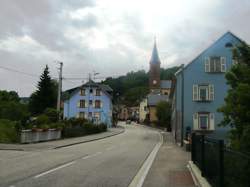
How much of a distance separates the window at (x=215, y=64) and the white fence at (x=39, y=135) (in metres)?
16.2

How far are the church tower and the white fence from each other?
10780 cm

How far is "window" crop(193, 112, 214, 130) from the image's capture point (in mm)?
37875

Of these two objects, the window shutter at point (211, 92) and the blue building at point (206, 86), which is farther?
the window shutter at point (211, 92)

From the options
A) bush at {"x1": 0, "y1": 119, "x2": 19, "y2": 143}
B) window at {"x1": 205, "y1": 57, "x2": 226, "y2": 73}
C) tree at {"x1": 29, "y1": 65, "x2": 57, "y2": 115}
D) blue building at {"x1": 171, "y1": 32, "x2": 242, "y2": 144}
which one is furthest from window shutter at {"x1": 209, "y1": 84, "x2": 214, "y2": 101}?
tree at {"x1": 29, "y1": 65, "x2": 57, "y2": 115}

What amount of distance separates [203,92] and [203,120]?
285 centimetres

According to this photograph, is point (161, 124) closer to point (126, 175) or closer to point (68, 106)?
point (68, 106)

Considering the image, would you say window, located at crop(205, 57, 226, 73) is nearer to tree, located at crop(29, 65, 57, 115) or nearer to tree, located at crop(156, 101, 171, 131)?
tree, located at crop(29, 65, 57, 115)

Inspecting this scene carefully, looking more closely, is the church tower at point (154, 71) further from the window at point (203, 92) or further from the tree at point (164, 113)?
the window at point (203, 92)

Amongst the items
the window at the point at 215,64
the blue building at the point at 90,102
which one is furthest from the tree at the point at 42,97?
the window at the point at 215,64

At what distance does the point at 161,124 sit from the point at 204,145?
73689mm

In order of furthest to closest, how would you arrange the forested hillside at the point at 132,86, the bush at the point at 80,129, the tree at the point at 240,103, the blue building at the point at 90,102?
1. the forested hillside at the point at 132,86
2. the blue building at the point at 90,102
3. the bush at the point at 80,129
4. the tree at the point at 240,103

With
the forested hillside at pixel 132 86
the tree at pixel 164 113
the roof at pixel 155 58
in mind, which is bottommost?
the tree at pixel 164 113

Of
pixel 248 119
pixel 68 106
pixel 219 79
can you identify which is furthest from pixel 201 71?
pixel 68 106

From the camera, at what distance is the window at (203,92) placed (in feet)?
126
